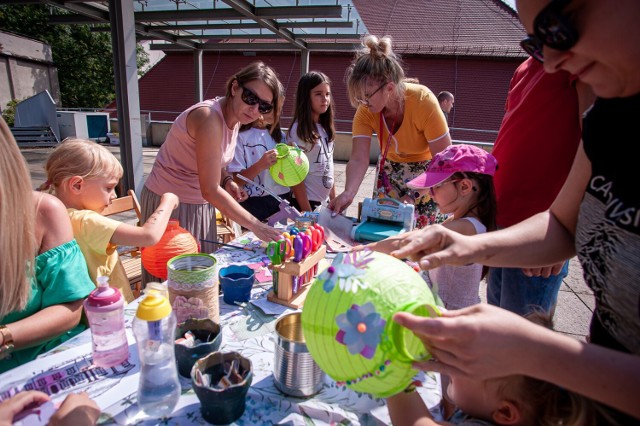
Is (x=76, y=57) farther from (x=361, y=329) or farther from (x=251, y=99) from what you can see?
(x=361, y=329)

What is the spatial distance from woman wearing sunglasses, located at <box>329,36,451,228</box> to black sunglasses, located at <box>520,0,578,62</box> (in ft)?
5.88

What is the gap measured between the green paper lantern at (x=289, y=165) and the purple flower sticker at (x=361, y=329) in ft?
6.07

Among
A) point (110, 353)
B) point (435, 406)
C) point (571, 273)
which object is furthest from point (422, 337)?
point (571, 273)

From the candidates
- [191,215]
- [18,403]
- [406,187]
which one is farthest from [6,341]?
[406,187]

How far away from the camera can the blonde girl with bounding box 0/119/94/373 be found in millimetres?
1107

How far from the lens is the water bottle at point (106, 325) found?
1.06 m

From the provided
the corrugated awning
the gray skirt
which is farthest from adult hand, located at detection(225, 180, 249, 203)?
the corrugated awning

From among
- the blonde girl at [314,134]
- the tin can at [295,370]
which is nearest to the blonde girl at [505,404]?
the tin can at [295,370]

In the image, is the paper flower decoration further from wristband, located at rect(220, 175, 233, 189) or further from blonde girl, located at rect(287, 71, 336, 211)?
blonde girl, located at rect(287, 71, 336, 211)

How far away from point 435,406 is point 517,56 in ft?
60.5

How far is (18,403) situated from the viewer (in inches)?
34.6

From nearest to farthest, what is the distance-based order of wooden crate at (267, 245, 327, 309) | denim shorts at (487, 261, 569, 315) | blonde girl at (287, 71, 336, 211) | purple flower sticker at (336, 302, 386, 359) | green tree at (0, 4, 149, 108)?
purple flower sticker at (336, 302, 386, 359) → wooden crate at (267, 245, 327, 309) → denim shorts at (487, 261, 569, 315) → blonde girl at (287, 71, 336, 211) → green tree at (0, 4, 149, 108)

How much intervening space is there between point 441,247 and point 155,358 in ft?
2.75

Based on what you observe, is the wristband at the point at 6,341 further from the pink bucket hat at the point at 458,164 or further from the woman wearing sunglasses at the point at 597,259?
the pink bucket hat at the point at 458,164
